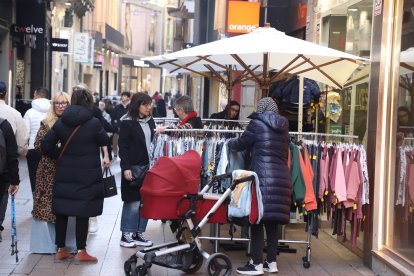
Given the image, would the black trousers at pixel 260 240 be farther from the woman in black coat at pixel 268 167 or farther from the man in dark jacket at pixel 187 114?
the man in dark jacket at pixel 187 114

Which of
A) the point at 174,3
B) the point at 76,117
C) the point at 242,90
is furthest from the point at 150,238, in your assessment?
the point at 174,3

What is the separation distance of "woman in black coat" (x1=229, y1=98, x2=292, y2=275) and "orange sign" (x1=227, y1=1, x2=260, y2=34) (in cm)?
810

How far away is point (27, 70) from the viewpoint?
23.3 meters

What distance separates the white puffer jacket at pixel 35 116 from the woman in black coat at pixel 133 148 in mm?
1864

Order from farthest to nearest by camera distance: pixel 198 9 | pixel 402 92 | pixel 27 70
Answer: pixel 198 9 < pixel 27 70 < pixel 402 92

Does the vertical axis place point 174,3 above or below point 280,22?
above

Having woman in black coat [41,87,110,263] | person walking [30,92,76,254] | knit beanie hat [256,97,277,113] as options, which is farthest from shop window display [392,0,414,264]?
person walking [30,92,76,254]

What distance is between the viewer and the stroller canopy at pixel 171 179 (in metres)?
6.79

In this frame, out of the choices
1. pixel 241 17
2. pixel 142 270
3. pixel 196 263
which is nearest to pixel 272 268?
pixel 196 263

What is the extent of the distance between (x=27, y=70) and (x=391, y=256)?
58.7 ft

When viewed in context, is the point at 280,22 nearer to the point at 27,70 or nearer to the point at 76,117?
the point at 76,117

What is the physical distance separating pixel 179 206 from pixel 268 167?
0.98 meters

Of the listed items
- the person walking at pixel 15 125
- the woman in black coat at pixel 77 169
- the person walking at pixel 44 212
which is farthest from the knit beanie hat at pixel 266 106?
the person walking at pixel 15 125

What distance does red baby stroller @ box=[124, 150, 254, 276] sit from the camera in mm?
6805
